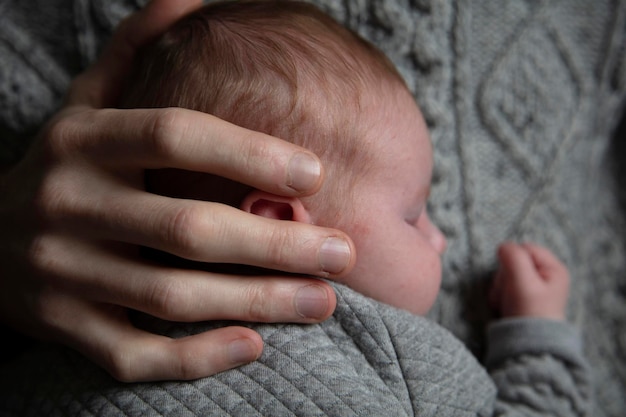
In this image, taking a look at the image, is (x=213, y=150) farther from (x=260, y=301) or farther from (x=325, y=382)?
(x=325, y=382)

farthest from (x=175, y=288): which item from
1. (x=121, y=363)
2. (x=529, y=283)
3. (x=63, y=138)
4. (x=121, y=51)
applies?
(x=529, y=283)

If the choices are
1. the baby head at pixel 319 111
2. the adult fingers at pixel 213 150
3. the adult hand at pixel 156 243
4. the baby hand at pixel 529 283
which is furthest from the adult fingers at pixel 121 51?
the baby hand at pixel 529 283

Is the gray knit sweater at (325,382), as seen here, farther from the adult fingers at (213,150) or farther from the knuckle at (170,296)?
the adult fingers at (213,150)

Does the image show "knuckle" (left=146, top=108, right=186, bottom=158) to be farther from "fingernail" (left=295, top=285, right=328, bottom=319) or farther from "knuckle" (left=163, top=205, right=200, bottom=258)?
"fingernail" (left=295, top=285, right=328, bottom=319)

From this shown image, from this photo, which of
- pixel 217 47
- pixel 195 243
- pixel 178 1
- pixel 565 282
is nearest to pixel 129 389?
pixel 195 243

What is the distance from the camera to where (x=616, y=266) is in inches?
50.3

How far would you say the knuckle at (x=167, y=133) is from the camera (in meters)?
0.70

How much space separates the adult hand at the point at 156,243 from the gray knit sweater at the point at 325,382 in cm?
3

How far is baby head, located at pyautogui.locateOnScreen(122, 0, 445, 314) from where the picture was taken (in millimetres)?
797

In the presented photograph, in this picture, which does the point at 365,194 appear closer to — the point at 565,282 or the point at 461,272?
the point at 461,272

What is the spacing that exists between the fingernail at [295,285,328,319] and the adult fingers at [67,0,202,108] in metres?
0.47

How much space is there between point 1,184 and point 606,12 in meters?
1.12

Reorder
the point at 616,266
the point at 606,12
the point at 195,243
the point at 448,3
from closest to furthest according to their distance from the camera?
1. the point at 195,243
2. the point at 448,3
3. the point at 606,12
4. the point at 616,266

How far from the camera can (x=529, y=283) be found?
1084mm
